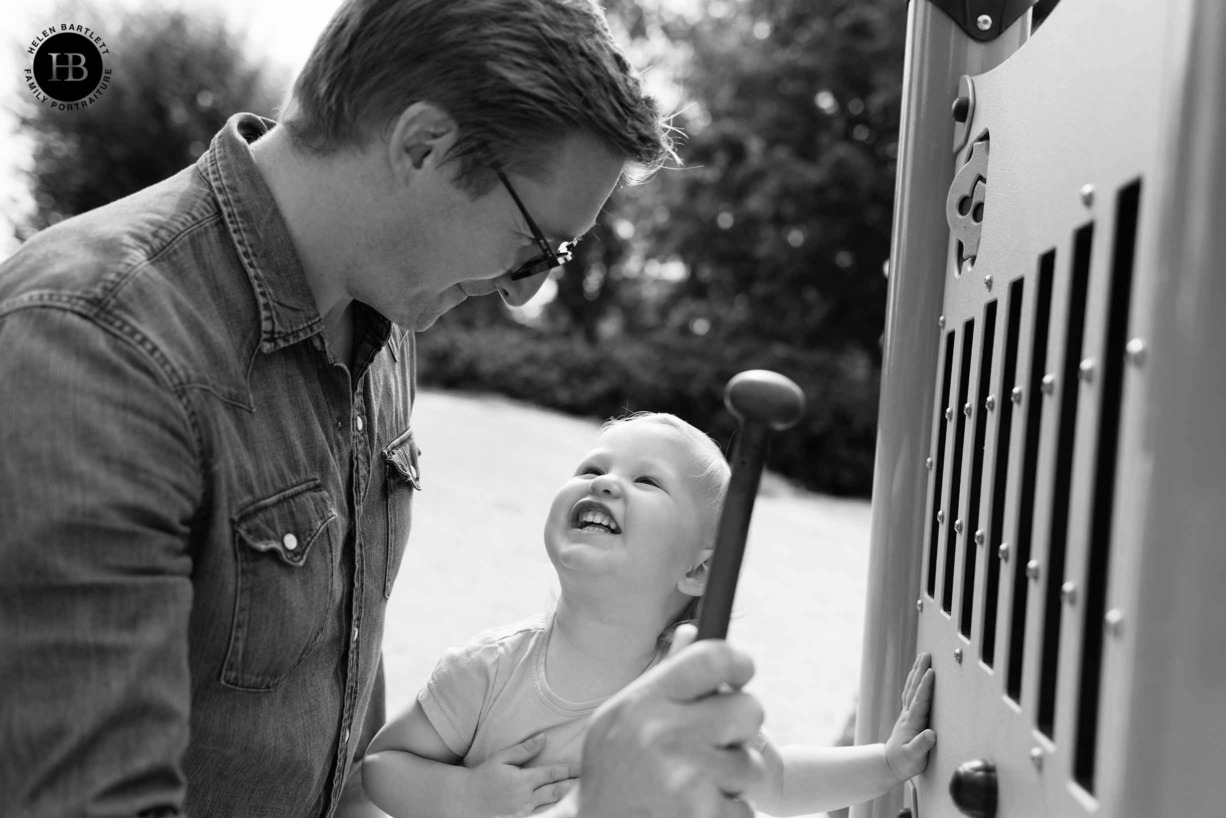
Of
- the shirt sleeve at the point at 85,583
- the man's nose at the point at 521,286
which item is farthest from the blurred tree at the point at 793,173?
the shirt sleeve at the point at 85,583

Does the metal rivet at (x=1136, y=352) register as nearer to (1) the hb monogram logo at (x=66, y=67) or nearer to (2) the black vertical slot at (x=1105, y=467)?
(2) the black vertical slot at (x=1105, y=467)

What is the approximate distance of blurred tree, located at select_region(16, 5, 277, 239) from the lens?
10.8m

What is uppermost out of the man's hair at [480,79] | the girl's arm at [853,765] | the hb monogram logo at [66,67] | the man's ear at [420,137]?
the hb monogram logo at [66,67]

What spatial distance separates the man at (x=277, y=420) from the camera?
105 cm

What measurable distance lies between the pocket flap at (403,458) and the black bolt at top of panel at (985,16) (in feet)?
3.15

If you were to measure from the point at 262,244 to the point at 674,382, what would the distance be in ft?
37.2

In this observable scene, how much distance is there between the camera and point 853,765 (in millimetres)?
1512

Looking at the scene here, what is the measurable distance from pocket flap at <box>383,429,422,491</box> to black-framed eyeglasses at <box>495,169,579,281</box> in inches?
12.7

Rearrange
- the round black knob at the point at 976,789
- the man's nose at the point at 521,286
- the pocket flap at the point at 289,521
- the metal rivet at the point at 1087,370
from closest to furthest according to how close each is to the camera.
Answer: the metal rivet at the point at 1087,370 < the round black knob at the point at 976,789 < the pocket flap at the point at 289,521 < the man's nose at the point at 521,286

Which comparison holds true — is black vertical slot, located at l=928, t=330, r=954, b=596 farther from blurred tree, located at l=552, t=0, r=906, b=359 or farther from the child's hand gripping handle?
blurred tree, located at l=552, t=0, r=906, b=359

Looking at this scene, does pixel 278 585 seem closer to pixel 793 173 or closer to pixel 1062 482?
pixel 1062 482

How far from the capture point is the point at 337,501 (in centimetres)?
145

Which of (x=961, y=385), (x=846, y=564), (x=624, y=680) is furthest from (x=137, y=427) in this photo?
(x=846, y=564)

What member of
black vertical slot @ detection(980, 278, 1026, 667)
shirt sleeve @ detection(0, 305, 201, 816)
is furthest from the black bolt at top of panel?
shirt sleeve @ detection(0, 305, 201, 816)
